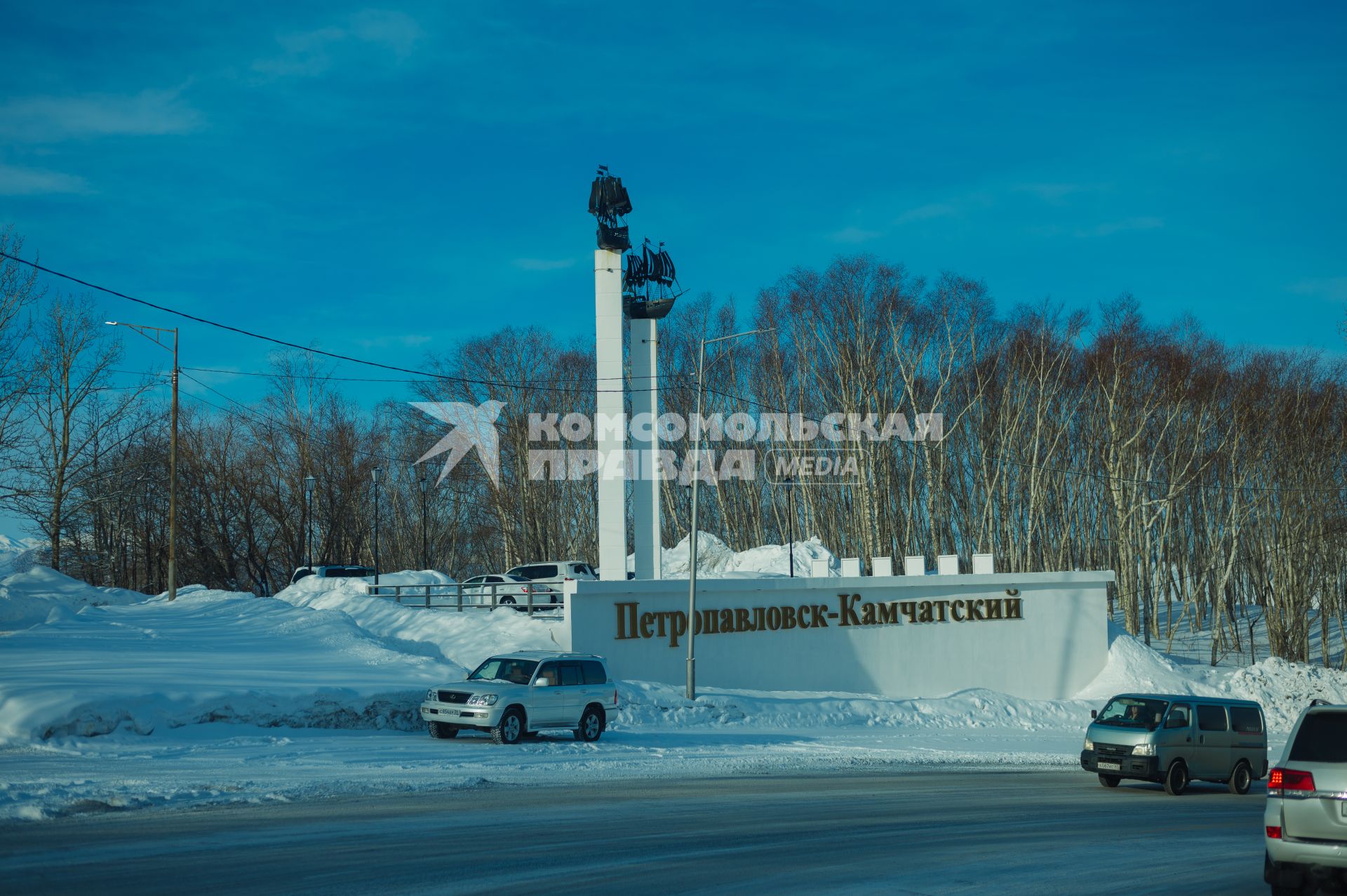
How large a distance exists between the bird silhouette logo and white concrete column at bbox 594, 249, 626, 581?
28468 millimetres

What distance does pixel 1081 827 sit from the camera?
45.4 ft

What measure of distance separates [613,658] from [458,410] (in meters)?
41.5

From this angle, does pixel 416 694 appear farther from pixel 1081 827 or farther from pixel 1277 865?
pixel 1277 865

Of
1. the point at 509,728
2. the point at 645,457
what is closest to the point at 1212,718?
the point at 509,728

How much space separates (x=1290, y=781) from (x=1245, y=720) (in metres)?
12.8

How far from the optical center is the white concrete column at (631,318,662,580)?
37.2 meters

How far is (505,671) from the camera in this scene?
2188 centimetres

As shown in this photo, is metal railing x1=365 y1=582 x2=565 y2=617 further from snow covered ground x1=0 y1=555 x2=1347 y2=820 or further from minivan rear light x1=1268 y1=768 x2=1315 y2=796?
minivan rear light x1=1268 y1=768 x2=1315 y2=796

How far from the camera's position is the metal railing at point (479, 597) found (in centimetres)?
3344

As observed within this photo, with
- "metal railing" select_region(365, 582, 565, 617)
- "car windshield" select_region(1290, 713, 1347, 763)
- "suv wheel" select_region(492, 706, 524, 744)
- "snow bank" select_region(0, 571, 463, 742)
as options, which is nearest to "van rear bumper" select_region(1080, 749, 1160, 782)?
"suv wheel" select_region(492, 706, 524, 744)

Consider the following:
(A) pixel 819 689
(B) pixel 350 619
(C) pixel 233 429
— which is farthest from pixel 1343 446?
(C) pixel 233 429

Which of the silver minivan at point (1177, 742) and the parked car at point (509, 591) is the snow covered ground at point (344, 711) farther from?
the silver minivan at point (1177, 742)

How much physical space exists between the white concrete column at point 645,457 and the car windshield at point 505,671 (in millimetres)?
14836

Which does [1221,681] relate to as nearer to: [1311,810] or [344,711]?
[344,711]
